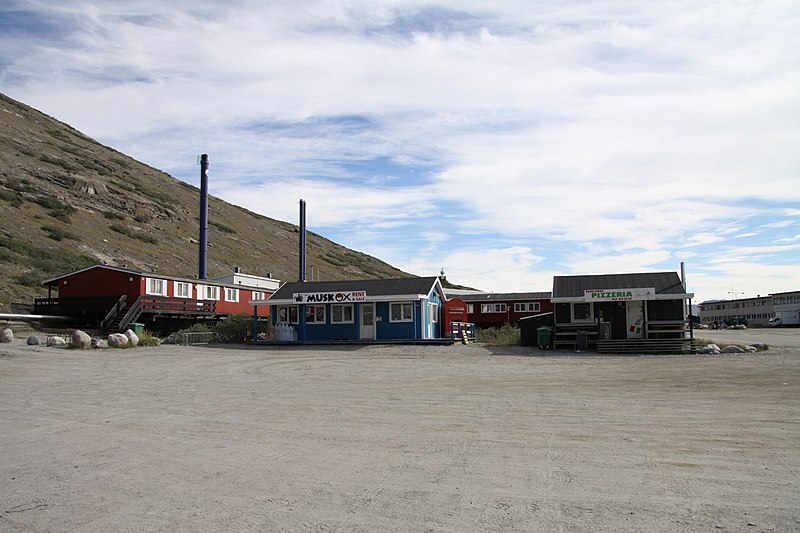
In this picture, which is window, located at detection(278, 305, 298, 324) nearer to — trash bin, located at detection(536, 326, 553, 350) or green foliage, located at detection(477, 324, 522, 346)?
green foliage, located at detection(477, 324, 522, 346)

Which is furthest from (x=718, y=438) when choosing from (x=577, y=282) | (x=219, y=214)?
(x=219, y=214)

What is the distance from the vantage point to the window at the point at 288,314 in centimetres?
3959

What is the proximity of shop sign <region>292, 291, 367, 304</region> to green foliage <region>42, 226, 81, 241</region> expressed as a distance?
123ft

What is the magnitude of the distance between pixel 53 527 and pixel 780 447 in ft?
27.8

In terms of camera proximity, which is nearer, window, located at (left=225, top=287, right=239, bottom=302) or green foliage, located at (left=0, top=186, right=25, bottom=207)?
window, located at (left=225, top=287, right=239, bottom=302)

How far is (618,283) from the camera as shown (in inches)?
1384

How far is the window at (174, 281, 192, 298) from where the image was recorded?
1820 inches

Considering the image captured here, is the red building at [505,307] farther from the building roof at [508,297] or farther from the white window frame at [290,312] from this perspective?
the white window frame at [290,312]

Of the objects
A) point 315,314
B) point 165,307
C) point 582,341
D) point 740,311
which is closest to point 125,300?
point 165,307

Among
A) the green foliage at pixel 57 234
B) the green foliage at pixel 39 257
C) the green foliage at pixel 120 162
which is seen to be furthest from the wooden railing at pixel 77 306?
the green foliage at pixel 120 162

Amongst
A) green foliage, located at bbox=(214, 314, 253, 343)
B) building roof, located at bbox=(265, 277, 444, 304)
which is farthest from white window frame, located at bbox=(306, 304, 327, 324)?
green foliage, located at bbox=(214, 314, 253, 343)

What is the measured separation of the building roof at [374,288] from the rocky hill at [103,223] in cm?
1809

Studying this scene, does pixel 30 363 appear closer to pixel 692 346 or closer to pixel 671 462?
pixel 671 462

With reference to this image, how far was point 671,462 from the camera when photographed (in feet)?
27.6
